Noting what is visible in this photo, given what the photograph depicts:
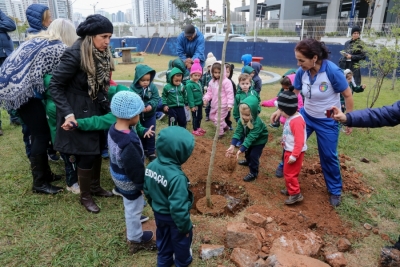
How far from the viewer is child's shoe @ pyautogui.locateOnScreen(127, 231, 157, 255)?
258 cm

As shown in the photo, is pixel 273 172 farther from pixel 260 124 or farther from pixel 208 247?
pixel 208 247

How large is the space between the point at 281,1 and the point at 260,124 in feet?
98.7

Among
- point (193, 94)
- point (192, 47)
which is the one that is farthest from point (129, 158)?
point (192, 47)

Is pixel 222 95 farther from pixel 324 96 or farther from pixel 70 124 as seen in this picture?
pixel 70 124

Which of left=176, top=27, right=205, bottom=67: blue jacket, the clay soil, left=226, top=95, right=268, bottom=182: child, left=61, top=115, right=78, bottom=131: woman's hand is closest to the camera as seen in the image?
left=61, top=115, right=78, bottom=131: woman's hand

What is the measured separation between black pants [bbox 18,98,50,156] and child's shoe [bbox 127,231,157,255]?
1555 millimetres

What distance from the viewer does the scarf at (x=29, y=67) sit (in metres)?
2.92

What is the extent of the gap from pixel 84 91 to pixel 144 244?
1.55 meters

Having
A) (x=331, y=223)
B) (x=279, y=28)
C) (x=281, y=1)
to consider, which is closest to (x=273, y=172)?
(x=331, y=223)

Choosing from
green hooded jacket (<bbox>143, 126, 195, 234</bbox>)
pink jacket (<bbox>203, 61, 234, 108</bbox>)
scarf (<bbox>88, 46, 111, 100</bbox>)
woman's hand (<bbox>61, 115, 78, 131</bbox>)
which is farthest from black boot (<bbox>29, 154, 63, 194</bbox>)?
pink jacket (<bbox>203, 61, 234, 108</bbox>)

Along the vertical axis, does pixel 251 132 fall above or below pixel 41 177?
above

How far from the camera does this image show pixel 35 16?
320 cm

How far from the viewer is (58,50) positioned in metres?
2.95

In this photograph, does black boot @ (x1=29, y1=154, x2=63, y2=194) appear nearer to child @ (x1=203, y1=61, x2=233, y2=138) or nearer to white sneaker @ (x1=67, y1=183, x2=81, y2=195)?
white sneaker @ (x1=67, y1=183, x2=81, y2=195)
